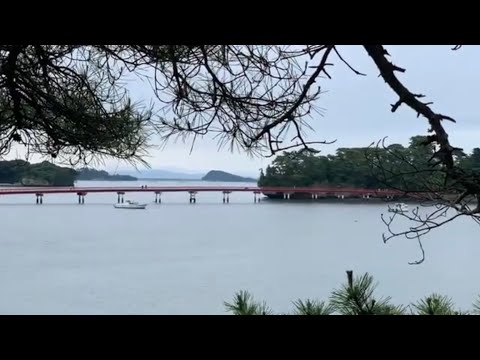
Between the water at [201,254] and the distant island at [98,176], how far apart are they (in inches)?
1.2

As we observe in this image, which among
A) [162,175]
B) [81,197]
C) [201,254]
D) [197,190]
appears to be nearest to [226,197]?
[197,190]

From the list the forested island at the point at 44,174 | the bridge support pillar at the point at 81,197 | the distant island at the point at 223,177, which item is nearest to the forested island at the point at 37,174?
the forested island at the point at 44,174

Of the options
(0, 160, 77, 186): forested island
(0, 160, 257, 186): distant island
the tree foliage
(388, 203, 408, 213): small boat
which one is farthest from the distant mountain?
(388, 203, 408, 213): small boat

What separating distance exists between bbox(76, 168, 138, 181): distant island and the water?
0.03m

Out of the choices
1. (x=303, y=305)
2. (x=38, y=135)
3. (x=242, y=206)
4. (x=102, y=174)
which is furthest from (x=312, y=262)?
(x=38, y=135)

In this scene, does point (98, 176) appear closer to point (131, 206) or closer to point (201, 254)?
point (131, 206)

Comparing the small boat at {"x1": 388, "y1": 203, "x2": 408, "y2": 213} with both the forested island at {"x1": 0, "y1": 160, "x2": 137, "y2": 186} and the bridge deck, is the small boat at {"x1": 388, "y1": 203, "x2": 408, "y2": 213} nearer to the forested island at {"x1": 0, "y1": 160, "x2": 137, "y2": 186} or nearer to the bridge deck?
the bridge deck

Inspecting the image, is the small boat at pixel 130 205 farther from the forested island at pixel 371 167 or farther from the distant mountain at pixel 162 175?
the forested island at pixel 371 167

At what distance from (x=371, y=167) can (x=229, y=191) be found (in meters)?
0.50

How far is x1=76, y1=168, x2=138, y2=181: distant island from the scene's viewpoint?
170cm

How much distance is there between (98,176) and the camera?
5.73ft

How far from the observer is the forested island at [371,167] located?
57.7 inches

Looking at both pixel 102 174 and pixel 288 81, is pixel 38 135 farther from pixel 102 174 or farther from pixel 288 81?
pixel 288 81
